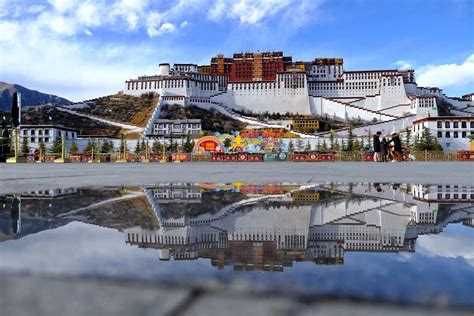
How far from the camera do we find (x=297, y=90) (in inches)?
2694

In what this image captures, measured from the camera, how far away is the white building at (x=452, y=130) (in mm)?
48562

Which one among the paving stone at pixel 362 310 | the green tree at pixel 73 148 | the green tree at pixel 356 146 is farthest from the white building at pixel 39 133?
the paving stone at pixel 362 310

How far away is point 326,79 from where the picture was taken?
75500 mm

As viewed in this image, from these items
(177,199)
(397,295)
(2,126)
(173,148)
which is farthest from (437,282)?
(173,148)

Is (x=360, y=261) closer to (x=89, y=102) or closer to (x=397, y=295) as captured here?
(x=397, y=295)

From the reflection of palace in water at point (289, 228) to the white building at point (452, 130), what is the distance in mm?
51649

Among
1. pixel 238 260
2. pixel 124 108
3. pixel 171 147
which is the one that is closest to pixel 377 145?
pixel 238 260

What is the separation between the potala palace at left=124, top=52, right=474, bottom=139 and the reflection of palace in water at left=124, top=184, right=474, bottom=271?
198 ft

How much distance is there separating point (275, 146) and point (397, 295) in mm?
35219

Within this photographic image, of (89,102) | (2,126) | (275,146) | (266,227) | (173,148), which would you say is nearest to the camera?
(266,227)

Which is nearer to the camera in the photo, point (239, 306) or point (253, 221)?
point (239, 306)

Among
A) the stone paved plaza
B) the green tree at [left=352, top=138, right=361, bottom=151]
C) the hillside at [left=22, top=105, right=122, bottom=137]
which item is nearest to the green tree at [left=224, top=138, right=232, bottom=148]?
the green tree at [left=352, top=138, right=361, bottom=151]

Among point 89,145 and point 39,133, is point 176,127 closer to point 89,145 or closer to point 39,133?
point 89,145

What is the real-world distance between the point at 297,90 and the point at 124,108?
2951cm
